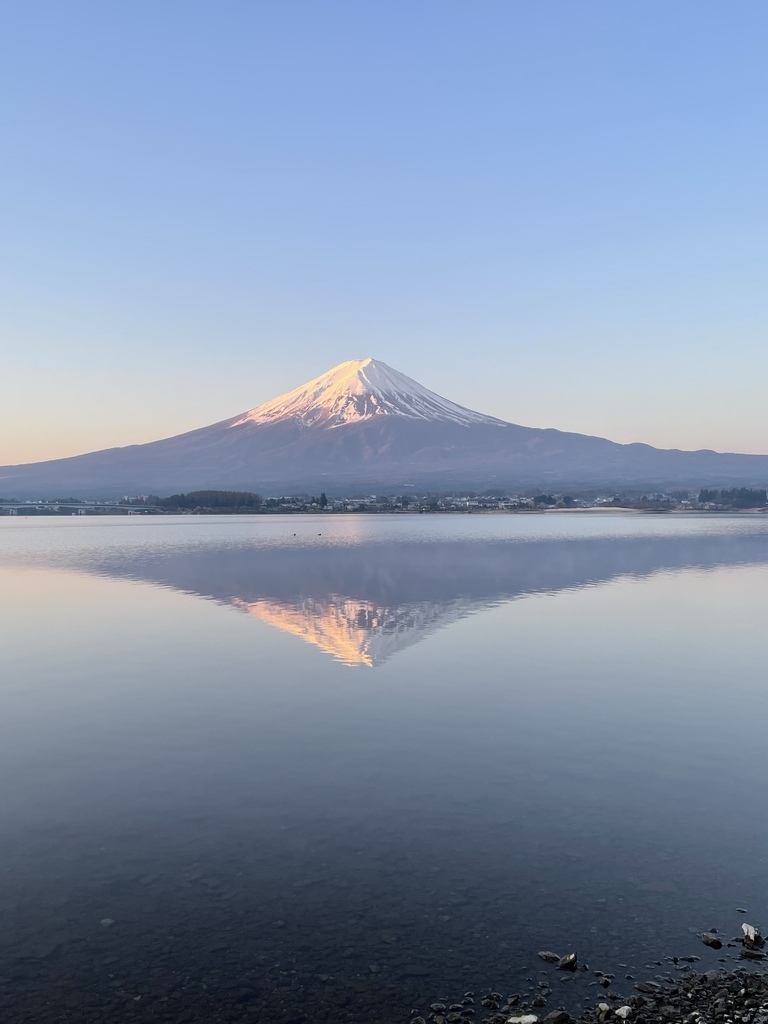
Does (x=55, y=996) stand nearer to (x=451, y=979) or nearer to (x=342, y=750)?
(x=451, y=979)

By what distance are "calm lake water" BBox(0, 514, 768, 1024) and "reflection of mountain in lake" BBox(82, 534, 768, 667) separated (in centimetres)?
95

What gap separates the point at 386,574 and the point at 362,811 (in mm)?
25236

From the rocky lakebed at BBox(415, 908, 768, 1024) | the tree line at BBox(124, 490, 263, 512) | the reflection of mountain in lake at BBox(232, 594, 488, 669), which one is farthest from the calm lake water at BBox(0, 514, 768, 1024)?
the tree line at BBox(124, 490, 263, 512)

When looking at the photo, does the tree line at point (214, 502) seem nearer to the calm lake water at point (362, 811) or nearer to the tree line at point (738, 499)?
the tree line at point (738, 499)

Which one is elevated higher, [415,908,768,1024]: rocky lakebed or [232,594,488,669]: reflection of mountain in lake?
[232,594,488,669]: reflection of mountain in lake

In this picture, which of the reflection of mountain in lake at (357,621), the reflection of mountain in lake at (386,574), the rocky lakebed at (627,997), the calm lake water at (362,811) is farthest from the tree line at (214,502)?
the rocky lakebed at (627,997)

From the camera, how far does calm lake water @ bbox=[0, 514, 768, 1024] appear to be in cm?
603

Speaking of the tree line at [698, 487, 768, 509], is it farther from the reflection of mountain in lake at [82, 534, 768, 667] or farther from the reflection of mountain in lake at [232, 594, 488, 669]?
the reflection of mountain in lake at [232, 594, 488, 669]

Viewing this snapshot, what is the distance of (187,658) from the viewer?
55.3 feet

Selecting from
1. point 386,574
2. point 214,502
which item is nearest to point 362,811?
point 386,574

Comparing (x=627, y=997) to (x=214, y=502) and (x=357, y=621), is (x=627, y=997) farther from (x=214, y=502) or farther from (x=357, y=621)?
(x=214, y=502)

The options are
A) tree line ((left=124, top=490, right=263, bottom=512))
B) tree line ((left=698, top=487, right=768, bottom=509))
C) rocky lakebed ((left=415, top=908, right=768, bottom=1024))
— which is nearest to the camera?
rocky lakebed ((left=415, top=908, right=768, bottom=1024))

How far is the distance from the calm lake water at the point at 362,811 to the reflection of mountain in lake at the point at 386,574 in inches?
37.3

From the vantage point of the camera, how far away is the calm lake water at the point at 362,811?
237 inches
